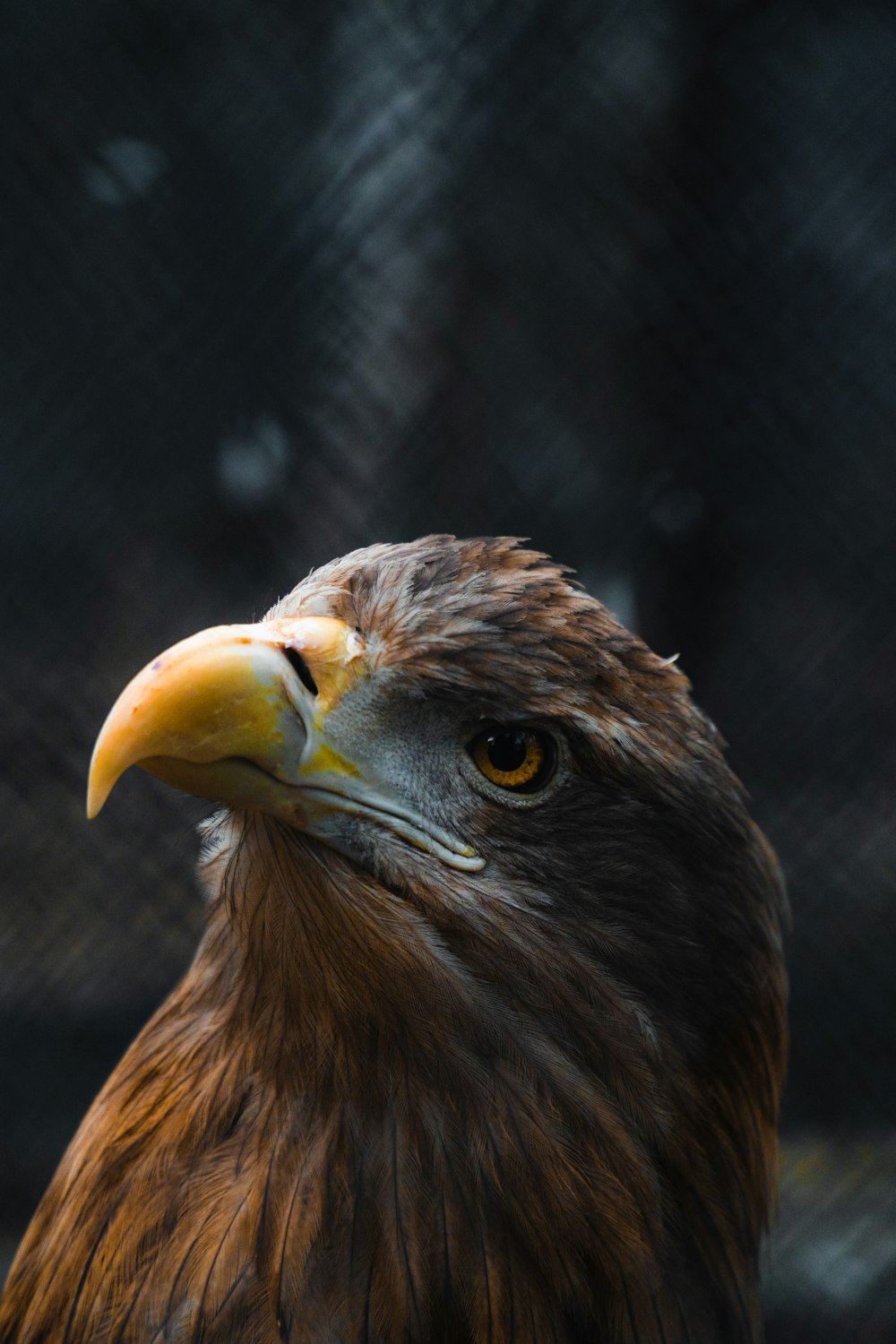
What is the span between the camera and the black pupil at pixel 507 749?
1151 millimetres

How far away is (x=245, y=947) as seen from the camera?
1.18 metres

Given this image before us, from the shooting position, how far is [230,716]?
99 cm

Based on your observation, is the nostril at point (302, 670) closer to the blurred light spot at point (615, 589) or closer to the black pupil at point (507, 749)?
the black pupil at point (507, 749)

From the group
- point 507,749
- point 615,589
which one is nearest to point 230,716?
point 507,749

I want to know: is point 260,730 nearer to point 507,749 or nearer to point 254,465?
point 507,749

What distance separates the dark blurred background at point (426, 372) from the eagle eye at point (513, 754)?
3.35 ft

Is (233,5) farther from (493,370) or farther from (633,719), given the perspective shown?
(633,719)

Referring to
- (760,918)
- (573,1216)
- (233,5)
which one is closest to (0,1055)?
(573,1216)

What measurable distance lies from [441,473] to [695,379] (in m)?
0.54

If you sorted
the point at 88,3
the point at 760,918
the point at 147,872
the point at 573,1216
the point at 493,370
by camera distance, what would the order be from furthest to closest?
the point at 147,872 → the point at 493,370 → the point at 88,3 → the point at 760,918 → the point at 573,1216

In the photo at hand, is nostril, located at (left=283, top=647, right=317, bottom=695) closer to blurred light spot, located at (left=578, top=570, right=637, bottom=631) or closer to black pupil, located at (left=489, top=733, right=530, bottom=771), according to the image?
black pupil, located at (left=489, top=733, right=530, bottom=771)

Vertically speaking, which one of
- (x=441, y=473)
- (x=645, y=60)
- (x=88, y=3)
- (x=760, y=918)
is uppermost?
(x=88, y=3)

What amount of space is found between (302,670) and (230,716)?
0.11 meters

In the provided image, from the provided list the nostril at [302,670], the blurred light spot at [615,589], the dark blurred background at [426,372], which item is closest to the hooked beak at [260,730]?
the nostril at [302,670]
